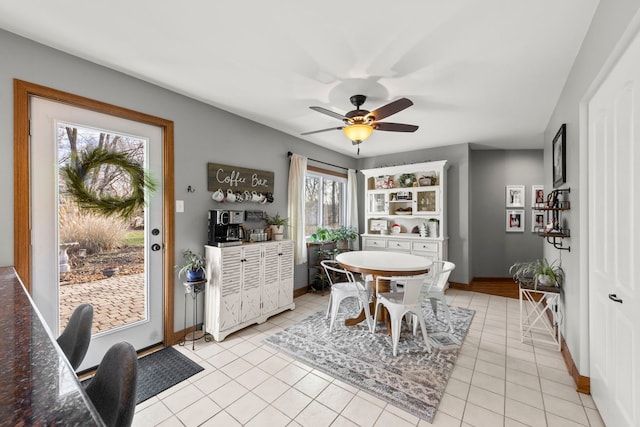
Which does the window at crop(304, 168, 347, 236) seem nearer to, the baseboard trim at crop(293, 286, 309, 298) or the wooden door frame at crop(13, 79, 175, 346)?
the baseboard trim at crop(293, 286, 309, 298)

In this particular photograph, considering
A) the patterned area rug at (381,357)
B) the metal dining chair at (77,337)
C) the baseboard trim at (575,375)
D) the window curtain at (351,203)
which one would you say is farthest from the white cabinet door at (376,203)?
the metal dining chair at (77,337)

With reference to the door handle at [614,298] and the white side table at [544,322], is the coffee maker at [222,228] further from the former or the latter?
the white side table at [544,322]

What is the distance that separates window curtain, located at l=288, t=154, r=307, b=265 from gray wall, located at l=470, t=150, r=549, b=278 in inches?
133

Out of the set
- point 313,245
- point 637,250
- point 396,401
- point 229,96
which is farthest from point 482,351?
point 229,96

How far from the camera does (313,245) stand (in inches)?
184

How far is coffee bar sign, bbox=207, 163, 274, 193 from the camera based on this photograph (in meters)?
3.06

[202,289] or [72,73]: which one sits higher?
[72,73]

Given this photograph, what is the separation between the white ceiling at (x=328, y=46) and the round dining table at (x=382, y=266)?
1.72m

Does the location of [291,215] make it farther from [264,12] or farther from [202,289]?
[264,12]

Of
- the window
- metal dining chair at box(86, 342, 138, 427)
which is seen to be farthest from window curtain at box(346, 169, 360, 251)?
metal dining chair at box(86, 342, 138, 427)

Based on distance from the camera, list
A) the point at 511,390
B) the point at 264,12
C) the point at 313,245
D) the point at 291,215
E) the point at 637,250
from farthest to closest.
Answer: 1. the point at 313,245
2. the point at 291,215
3. the point at 511,390
4. the point at 264,12
5. the point at 637,250

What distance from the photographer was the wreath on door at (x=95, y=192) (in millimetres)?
2170

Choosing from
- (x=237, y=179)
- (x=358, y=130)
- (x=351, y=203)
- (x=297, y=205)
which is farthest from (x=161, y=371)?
(x=351, y=203)

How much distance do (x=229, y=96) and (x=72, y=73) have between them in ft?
4.00
